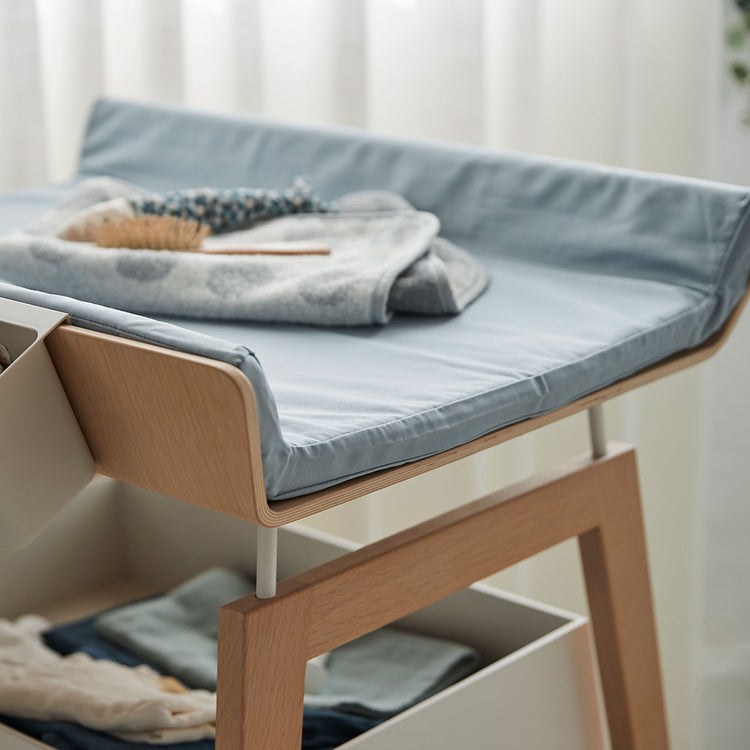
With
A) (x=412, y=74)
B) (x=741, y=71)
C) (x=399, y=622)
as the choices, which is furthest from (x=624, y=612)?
(x=741, y=71)

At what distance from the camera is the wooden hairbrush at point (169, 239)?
2.78 feet

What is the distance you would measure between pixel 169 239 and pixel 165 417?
1.06 ft

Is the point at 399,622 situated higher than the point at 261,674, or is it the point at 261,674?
the point at 261,674

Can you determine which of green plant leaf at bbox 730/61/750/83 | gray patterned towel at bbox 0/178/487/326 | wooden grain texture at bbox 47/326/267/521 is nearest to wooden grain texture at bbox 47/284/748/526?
wooden grain texture at bbox 47/326/267/521

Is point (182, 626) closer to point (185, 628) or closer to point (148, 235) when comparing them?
point (185, 628)

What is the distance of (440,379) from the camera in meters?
0.69

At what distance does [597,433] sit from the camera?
92 cm

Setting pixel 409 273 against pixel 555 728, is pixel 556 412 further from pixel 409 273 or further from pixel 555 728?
pixel 555 728

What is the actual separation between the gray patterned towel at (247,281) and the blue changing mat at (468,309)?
0.5 inches

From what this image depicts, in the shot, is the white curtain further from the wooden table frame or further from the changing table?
the wooden table frame

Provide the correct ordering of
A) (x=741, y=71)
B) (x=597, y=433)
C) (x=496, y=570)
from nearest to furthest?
(x=496, y=570)
(x=597, y=433)
(x=741, y=71)

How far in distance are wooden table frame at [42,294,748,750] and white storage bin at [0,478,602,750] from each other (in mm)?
53

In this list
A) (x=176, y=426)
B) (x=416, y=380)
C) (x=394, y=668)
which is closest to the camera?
(x=176, y=426)

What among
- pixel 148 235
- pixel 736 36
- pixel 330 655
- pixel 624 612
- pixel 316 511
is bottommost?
pixel 330 655
